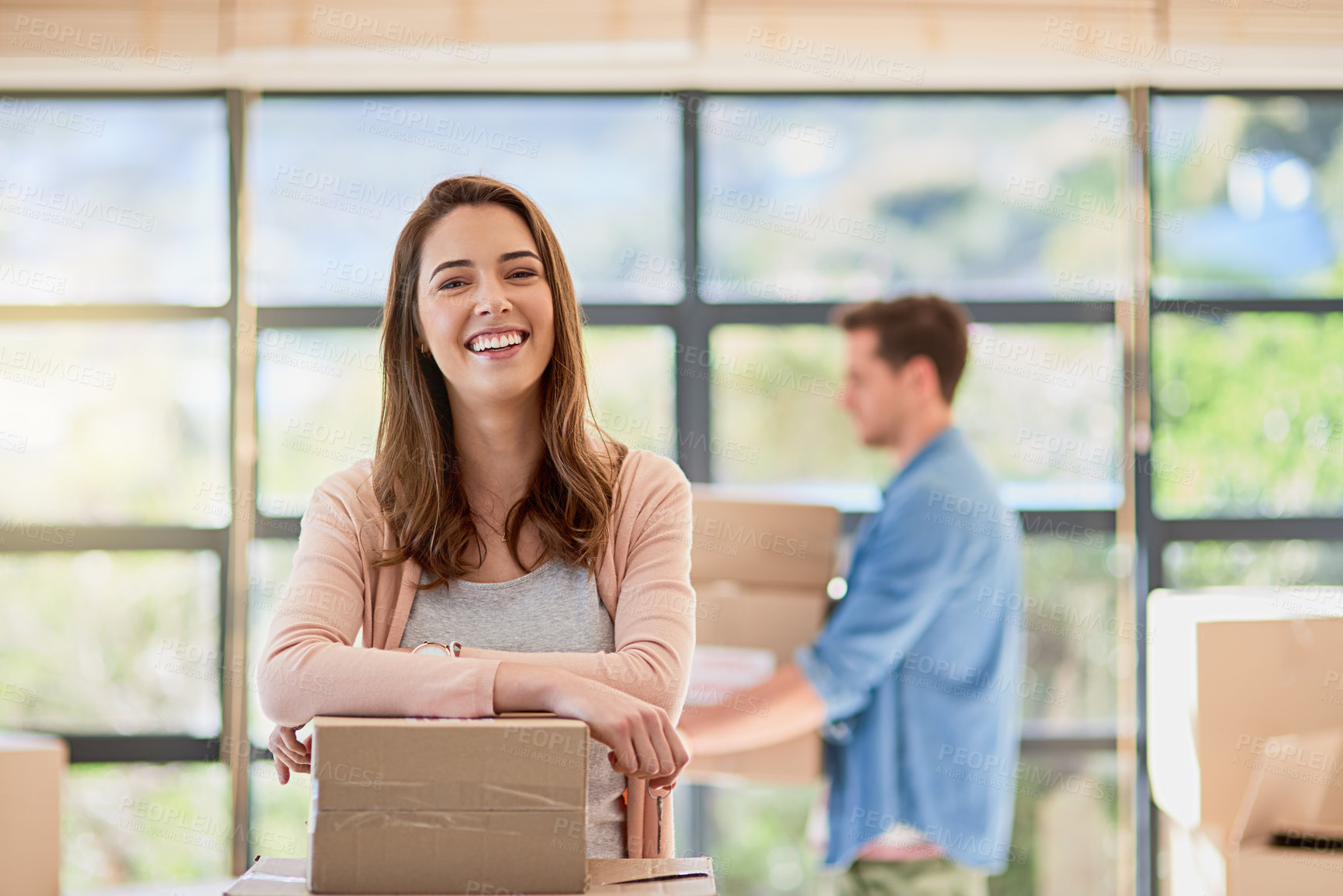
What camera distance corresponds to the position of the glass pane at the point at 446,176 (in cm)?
290

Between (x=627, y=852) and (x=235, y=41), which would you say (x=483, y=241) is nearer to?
(x=627, y=852)

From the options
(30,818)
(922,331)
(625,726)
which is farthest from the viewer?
(922,331)

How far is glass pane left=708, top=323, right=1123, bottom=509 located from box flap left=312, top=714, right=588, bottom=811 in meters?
2.04

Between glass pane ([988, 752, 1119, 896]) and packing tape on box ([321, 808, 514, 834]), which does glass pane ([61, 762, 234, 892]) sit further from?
packing tape on box ([321, 808, 514, 834])

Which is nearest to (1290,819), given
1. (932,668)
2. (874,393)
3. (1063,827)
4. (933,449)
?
(932,668)

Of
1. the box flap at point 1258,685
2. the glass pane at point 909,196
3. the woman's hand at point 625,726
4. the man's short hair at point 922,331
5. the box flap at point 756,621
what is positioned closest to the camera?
the woman's hand at point 625,726

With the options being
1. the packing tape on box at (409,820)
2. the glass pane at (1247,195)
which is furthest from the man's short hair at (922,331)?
the packing tape on box at (409,820)

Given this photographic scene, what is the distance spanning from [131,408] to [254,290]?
0.46 meters

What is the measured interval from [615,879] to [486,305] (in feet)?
2.16

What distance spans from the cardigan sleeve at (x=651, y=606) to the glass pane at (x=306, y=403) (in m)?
1.76

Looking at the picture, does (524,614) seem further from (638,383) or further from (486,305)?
(638,383)

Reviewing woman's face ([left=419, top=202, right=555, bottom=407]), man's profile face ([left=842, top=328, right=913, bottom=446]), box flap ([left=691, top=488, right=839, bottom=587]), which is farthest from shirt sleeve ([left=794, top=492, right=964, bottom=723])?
woman's face ([left=419, top=202, right=555, bottom=407])

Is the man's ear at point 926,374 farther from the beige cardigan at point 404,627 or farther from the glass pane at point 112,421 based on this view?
the glass pane at point 112,421

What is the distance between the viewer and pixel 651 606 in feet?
3.97
